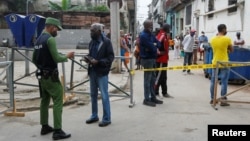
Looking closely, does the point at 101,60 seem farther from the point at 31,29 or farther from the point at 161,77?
the point at 31,29

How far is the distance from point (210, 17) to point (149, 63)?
15.8 meters

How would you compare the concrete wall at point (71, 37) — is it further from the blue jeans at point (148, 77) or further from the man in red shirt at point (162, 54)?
the blue jeans at point (148, 77)

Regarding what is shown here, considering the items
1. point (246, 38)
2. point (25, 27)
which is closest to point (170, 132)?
point (25, 27)

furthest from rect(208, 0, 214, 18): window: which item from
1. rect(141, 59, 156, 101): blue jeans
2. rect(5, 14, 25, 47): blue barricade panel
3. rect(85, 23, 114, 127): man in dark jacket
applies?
rect(85, 23, 114, 127): man in dark jacket

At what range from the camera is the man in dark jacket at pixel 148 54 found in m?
7.86

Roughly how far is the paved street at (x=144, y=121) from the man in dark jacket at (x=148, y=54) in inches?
14.9

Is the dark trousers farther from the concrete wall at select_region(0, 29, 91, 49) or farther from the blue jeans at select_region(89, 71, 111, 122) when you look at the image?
the concrete wall at select_region(0, 29, 91, 49)

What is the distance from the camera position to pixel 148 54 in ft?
26.1

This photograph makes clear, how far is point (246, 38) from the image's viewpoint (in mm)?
14891

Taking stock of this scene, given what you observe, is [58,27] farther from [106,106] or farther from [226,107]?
[226,107]

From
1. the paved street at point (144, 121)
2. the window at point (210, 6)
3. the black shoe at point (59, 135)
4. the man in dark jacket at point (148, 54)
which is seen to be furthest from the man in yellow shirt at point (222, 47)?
the window at point (210, 6)

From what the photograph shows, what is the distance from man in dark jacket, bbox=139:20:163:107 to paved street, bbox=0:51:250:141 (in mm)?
378

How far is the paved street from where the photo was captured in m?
5.88

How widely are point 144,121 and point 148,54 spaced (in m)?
1.76
